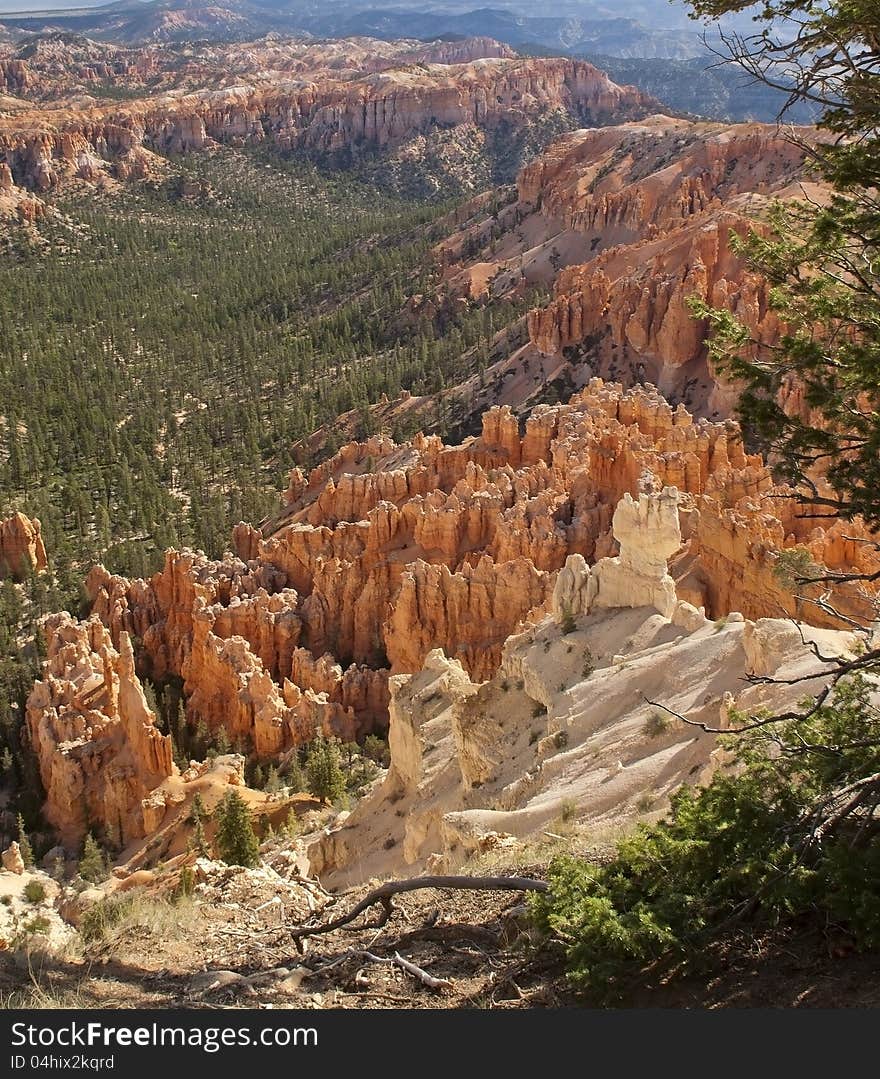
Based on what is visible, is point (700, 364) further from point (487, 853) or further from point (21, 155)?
point (21, 155)

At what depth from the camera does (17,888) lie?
21641mm

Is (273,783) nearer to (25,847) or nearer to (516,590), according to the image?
(25,847)

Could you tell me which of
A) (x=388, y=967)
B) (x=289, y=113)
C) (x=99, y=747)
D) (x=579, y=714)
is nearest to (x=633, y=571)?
(x=579, y=714)

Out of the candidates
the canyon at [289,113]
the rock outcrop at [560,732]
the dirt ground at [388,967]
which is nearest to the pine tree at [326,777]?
the rock outcrop at [560,732]

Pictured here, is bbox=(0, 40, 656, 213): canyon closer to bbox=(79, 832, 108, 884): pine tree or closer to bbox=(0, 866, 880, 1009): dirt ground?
bbox=(79, 832, 108, 884): pine tree

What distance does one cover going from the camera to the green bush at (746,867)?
6582 mm

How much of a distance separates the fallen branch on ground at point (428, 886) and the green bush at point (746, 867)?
0.63 meters

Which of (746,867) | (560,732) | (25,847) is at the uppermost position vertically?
(746,867)

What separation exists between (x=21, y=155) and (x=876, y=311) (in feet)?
502

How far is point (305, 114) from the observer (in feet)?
570

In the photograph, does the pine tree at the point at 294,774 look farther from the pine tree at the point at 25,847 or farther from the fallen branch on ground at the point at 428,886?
the fallen branch on ground at the point at 428,886

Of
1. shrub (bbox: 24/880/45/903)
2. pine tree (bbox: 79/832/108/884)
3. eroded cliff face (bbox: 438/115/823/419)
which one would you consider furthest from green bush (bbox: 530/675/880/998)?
eroded cliff face (bbox: 438/115/823/419)

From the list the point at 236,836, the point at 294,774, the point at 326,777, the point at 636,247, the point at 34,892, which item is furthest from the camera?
the point at 636,247

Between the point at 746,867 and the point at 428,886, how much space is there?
3.04 m
